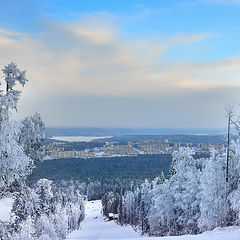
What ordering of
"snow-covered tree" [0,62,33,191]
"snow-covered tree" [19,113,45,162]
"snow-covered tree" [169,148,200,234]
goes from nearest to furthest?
"snow-covered tree" [0,62,33,191] < "snow-covered tree" [19,113,45,162] < "snow-covered tree" [169,148,200,234]

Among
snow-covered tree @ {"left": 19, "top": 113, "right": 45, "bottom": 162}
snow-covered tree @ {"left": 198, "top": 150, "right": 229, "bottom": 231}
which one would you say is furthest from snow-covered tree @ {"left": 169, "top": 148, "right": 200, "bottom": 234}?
snow-covered tree @ {"left": 19, "top": 113, "right": 45, "bottom": 162}

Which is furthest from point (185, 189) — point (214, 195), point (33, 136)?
point (33, 136)

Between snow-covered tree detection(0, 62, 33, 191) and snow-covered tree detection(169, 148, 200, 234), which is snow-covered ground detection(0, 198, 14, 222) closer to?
snow-covered tree detection(0, 62, 33, 191)

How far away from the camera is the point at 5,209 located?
501 inches

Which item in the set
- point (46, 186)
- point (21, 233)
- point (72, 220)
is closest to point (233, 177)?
point (46, 186)

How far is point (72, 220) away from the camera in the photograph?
90.8 metres

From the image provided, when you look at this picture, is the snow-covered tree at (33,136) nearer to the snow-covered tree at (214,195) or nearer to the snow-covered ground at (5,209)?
the snow-covered ground at (5,209)

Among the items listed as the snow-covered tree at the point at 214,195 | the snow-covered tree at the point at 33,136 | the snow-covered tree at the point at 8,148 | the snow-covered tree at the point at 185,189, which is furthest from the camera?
the snow-covered tree at the point at 185,189

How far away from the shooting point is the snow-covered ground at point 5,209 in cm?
1246

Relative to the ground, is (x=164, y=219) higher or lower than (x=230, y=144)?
lower

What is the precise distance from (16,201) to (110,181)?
17682 cm

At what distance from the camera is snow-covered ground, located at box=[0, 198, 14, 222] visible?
40.9 ft

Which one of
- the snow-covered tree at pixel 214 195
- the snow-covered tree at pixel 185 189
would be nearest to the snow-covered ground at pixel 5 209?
the snow-covered tree at pixel 214 195

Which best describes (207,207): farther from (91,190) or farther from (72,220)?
(91,190)
